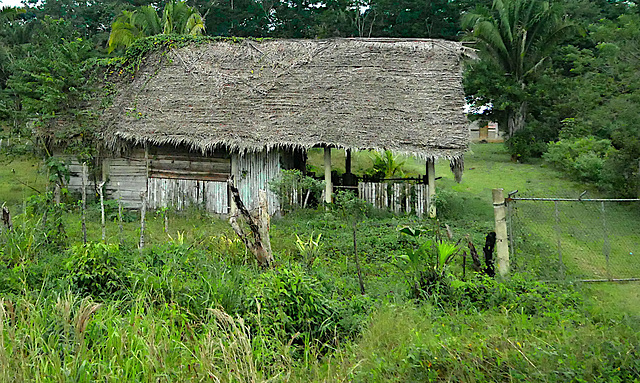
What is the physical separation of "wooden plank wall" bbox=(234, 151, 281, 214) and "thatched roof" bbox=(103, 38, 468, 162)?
558mm

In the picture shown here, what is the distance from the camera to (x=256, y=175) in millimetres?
12562

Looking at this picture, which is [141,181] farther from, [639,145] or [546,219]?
[639,145]

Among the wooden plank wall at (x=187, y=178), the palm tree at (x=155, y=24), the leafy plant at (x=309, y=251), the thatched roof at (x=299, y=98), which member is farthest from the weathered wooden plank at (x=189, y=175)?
the palm tree at (x=155, y=24)

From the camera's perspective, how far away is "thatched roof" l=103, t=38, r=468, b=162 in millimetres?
11812

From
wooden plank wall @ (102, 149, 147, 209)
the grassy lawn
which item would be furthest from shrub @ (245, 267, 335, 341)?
wooden plank wall @ (102, 149, 147, 209)

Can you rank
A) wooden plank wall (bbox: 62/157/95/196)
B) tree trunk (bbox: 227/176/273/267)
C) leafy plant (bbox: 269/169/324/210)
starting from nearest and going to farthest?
tree trunk (bbox: 227/176/273/267)
leafy plant (bbox: 269/169/324/210)
wooden plank wall (bbox: 62/157/95/196)

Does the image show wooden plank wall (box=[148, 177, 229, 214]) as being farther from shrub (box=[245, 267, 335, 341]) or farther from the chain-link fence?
shrub (box=[245, 267, 335, 341])

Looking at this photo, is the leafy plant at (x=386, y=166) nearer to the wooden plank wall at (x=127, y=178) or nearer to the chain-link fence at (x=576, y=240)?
the chain-link fence at (x=576, y=240)

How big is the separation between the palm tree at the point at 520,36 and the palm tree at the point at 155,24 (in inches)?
444

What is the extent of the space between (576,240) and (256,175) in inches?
265

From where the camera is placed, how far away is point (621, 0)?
2819cm

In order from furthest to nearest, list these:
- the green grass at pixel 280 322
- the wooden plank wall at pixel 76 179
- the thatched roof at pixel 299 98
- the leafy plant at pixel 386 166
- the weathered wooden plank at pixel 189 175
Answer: the leafy plant at pixel 386 166 < the wooden plank wall at pixel 76 179 < the weathered wooden plank at pixel 189 175 < the thatched roof at pixel 299 98 < the green grass at pixel 280 322

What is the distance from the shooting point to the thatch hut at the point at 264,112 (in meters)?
11.9

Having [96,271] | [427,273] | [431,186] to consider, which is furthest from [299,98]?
[96,271]
